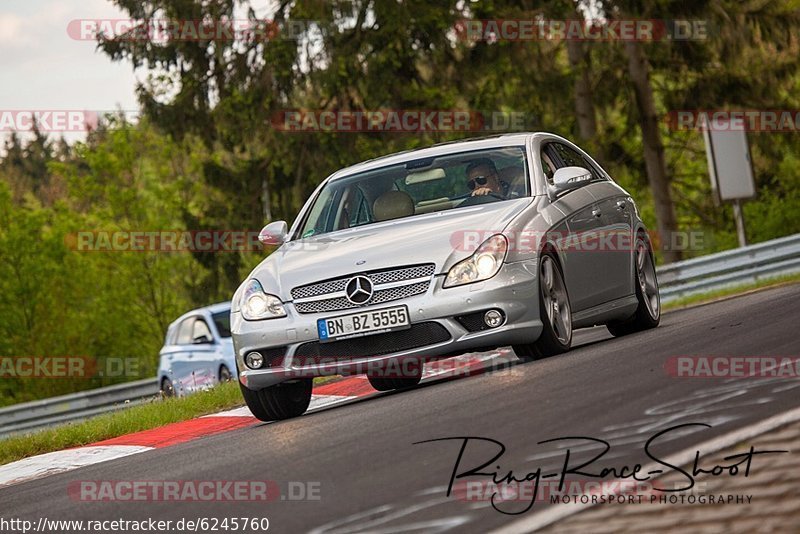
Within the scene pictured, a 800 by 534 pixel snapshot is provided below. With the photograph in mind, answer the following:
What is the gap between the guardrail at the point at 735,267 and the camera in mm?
22500

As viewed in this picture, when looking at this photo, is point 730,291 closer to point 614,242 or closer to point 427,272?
point 614,242

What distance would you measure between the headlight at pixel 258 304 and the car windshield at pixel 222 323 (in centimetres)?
1268

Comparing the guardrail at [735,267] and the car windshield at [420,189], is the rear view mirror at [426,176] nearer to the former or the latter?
the car windshield at [420,189]

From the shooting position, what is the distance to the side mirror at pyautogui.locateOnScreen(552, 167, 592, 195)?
10.1m

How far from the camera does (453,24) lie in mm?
31047

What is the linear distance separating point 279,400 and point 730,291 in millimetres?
12706

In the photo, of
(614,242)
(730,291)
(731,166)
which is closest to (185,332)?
(730,291)

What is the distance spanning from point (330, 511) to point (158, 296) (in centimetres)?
5270

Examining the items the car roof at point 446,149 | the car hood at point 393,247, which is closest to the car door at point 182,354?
the car roof at point 446,149

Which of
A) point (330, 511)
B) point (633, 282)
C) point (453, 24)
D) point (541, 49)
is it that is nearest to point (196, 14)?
point (453, 24)

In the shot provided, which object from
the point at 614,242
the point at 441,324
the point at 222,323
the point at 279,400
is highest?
the point at 614,242

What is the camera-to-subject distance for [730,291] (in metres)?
21.1

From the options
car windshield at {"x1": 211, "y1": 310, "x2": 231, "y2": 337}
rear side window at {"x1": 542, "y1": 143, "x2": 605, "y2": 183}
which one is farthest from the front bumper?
car windshield at {"x1": 211, "y1": 310, "x2": 231, "y2": 337}

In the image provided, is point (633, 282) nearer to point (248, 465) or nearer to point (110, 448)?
point (110, 448)
